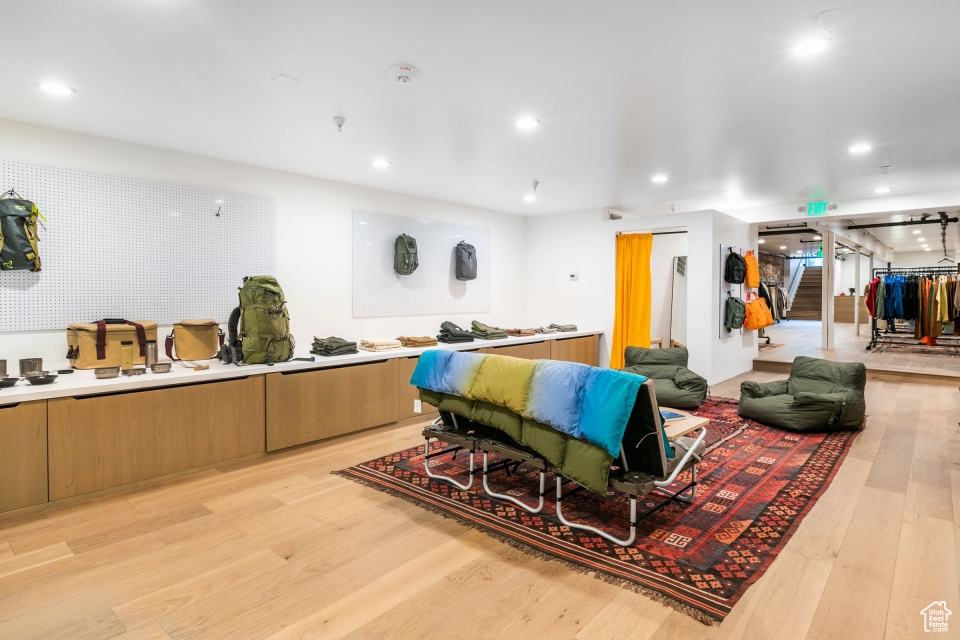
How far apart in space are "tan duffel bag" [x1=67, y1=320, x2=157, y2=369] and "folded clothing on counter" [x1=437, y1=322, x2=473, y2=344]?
9.92ft

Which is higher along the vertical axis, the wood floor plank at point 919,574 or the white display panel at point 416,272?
the white display panel at point 416,272

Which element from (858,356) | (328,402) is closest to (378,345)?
(328,402)

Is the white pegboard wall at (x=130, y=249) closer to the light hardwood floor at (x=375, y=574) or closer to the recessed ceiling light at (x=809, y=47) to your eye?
the light hardwood floor at (x=375, y=574)

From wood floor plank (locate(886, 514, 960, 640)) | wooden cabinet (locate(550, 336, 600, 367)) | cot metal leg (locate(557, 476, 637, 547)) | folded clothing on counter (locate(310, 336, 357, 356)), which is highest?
folded clothing on counter (locate(310, 336, 357, 356))

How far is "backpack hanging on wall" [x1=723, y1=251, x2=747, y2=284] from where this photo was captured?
22.5 ft

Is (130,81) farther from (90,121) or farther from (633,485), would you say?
(633,485)

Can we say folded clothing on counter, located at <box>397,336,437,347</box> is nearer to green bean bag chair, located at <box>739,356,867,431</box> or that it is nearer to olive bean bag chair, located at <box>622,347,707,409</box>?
olive bean bag chair, located at <box>622,347,707,409</box>

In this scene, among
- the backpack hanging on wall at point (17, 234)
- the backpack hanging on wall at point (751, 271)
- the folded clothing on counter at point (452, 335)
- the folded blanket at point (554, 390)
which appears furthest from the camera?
the backpack hanging on wall at point (751, 271)

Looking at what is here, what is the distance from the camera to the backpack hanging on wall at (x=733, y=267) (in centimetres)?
686

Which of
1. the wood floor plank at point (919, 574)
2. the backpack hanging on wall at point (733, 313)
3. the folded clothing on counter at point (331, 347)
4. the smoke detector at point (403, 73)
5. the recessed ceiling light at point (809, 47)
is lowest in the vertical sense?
the wood floor plank at point (919, 574)

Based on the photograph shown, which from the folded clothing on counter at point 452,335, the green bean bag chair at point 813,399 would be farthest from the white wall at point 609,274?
the folded clothing on counter at point 452,335

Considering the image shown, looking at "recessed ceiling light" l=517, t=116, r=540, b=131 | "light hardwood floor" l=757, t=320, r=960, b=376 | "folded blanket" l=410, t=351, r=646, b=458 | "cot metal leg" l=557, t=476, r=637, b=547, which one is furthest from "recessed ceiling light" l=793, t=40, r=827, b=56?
"light hardwood floor" l=757, t=320, r=960, b=376

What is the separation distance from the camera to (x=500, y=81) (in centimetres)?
298

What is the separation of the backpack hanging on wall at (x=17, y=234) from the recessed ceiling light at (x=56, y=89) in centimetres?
86
